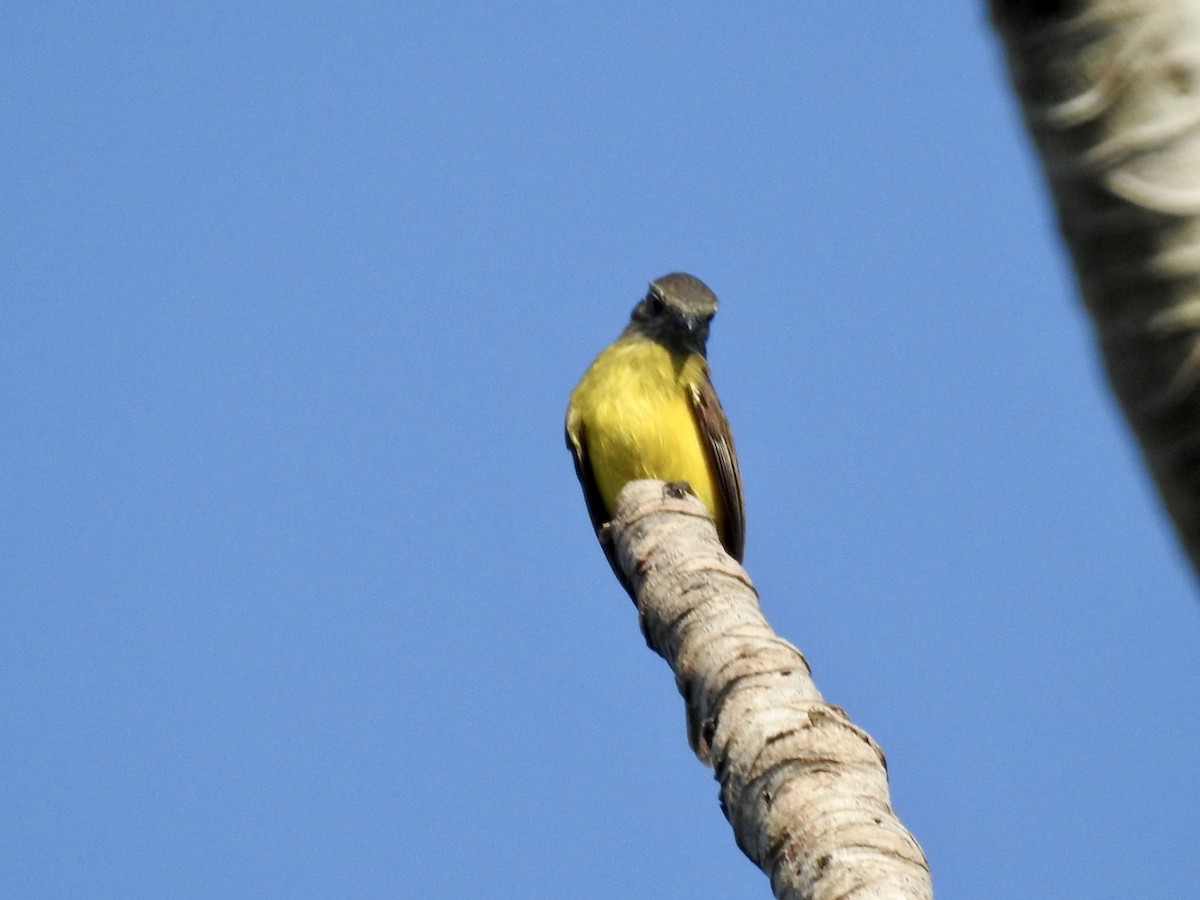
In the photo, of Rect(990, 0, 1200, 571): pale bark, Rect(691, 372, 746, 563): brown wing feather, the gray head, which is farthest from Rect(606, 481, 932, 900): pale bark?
the gray head

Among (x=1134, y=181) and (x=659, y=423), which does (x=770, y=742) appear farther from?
(x=659, y=423)

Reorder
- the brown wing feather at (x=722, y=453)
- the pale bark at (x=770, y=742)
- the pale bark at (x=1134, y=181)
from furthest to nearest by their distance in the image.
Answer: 1. the brown wing feather at (x=722, y=453)
2. the pale bark at (x=770, y=742)
3. the pale bark at (x=1134, y=181)

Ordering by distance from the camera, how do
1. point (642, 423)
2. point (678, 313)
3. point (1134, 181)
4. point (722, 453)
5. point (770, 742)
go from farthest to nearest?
point (678, 313) → point (722, 453) → point (642, 423) → point (770, 742) → point (1134, 181)

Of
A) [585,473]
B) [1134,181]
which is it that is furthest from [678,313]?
[1134,181]

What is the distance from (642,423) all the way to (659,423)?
13 centimetres

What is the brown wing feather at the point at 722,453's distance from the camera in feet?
36.2

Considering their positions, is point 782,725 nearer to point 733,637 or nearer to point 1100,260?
point 733,637

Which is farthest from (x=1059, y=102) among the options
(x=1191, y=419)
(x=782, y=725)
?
(x=782, y=725)

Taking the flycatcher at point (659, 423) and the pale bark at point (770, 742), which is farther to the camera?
the flycatcher at point (659, 423)

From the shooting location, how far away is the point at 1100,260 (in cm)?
183

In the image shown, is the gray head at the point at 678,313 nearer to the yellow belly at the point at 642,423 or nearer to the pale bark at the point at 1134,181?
the yellow belly at the point at 642,423

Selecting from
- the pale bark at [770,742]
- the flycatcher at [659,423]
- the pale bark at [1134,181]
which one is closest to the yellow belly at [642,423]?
the flycatcher at [659,423]

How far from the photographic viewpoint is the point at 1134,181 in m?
1.81

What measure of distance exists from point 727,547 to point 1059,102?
31.9ft
